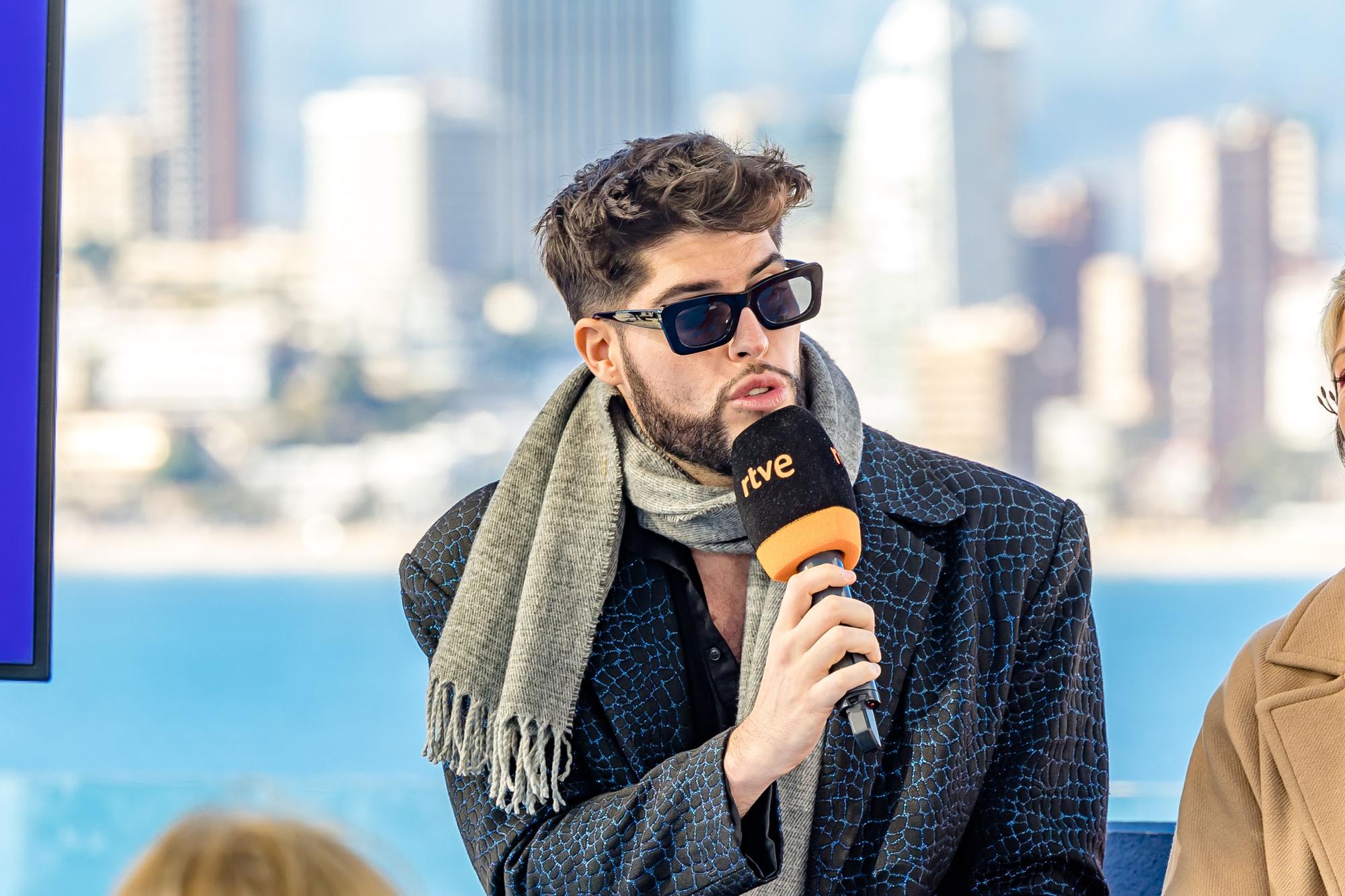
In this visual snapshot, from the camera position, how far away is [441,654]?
1.96 metres

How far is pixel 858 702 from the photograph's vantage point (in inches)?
56.5

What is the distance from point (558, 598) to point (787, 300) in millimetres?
503

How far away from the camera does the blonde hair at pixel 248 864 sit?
3.30 feet

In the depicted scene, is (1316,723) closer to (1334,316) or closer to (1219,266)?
(1334,316)

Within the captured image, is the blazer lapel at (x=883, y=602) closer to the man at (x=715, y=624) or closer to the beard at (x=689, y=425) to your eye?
the man at (x=715, y=624)

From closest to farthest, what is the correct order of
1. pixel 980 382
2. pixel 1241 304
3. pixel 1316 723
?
pixel 1316 723 < pixel 1241 304 < pixel 980 382

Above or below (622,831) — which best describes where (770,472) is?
above

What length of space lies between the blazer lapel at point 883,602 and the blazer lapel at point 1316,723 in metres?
0.44

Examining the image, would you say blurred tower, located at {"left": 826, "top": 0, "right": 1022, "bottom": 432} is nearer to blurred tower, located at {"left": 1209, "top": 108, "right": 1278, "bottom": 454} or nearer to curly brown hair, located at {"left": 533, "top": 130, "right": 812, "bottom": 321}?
blurred tower, located at {"left": 1209, "top": 108, "right": 1278, "bottom": 454}

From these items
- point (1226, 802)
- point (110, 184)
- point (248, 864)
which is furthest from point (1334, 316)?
point (110, 184)

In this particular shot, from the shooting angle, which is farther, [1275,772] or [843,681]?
[1275,772]

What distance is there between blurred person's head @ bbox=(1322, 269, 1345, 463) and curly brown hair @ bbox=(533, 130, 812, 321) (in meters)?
0.71

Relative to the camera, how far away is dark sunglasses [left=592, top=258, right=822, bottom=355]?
1885mm

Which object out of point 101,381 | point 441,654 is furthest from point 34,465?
point 101,381
